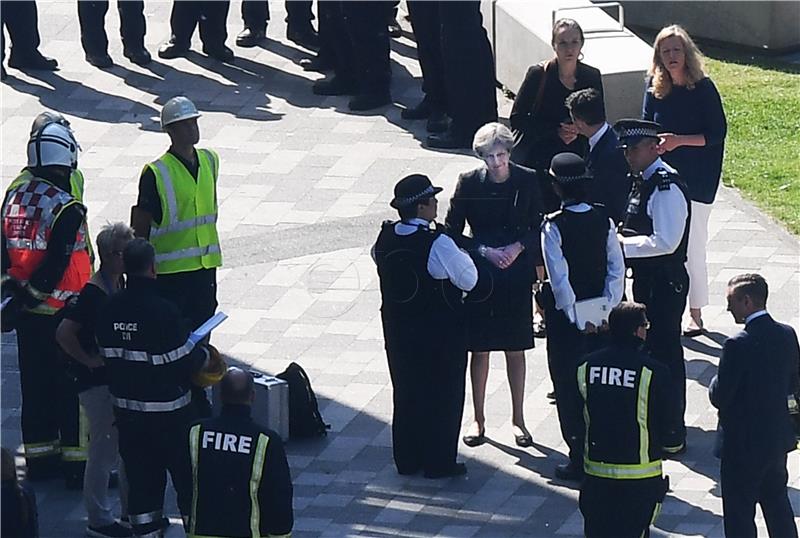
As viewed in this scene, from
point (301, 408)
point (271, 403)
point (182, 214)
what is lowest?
point (301, 408)

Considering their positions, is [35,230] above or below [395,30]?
above

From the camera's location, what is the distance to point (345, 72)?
49.6ft

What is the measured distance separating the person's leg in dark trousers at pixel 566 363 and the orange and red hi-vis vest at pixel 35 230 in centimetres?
250

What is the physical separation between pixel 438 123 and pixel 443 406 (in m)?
5.22

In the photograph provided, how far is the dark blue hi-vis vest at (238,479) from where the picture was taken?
23.2ft

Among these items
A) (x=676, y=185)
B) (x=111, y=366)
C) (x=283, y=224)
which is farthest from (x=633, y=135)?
(x=283, y=224)

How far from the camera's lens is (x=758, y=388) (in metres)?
7.65

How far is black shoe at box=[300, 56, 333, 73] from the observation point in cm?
1577

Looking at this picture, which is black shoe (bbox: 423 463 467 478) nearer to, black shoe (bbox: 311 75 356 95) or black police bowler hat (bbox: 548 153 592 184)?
black police bowler hat (bbox: 548 153 592 184)

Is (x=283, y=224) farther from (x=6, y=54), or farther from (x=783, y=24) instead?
(x=783, y=24)

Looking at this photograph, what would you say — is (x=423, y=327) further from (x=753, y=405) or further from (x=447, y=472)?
(x=753, y=405)

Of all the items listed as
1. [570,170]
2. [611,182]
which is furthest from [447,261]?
[611,182]

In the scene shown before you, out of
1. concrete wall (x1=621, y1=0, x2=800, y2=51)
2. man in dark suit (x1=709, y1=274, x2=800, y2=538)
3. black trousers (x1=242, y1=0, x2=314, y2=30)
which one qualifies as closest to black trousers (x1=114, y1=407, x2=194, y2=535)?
man in dark suit (x1=709, y1=274, x2=800, y2=538)

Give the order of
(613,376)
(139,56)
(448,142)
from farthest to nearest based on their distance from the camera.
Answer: (139,56) → (448,142) → (613,376)
